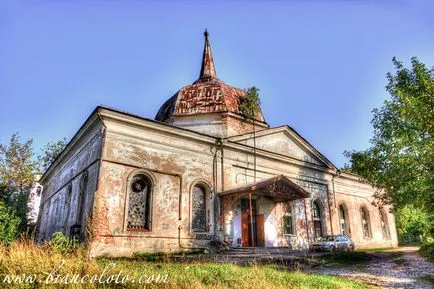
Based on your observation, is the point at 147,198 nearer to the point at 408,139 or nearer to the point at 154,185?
the point at 154,185

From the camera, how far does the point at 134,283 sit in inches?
269

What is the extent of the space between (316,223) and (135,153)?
45.7ft

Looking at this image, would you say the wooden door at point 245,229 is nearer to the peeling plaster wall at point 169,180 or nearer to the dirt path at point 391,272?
the peeling plaster wall at point 169,180

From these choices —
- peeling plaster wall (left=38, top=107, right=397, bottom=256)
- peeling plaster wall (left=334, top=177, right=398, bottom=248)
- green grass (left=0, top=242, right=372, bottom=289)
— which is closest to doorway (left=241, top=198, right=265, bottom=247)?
peeling plaster wall (left=38, top=107, right=397, bottom=256)

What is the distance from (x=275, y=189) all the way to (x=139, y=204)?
24.2ft

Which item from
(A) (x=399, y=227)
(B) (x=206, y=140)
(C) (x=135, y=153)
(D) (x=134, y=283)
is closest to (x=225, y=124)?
(B) (x=206, y=140)

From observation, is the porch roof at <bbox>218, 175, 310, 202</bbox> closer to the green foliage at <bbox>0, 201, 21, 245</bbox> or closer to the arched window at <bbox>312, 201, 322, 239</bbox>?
the arched window at <bbox>312, 201, 322, 239</bbox>

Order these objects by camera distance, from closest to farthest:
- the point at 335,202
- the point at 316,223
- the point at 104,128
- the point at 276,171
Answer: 1. the point at 104,128
2. the point at 276,171
3. the point at 316,223
4. the point at 335,202

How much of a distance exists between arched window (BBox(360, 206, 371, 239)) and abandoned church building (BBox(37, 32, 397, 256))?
4.86 feet

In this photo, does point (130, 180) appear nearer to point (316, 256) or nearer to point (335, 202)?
point (316, 256)

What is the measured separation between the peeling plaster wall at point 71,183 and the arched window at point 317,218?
14796 mm

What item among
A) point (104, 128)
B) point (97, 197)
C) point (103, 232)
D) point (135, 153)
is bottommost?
point (103, 232)

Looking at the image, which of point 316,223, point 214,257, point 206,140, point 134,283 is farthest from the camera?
point 316,223

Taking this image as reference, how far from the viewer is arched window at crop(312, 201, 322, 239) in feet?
73.2
